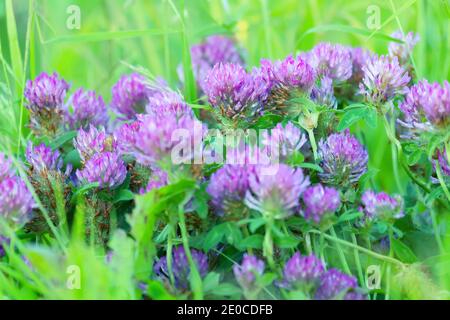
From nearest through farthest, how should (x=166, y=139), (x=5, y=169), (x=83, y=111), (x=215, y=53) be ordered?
(x=166, y=139)
(x=5, y=169)
(x=83, y=111)
(x=215, y=53)

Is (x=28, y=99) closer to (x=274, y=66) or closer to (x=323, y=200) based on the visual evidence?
(x=274, y=66)

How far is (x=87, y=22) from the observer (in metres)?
2.70

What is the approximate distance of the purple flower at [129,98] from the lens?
5.71ft

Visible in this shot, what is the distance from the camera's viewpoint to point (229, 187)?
1196mm

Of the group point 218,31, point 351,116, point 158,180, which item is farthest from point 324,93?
point 218,31

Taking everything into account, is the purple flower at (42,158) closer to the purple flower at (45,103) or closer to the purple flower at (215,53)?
the purple flower at (45,103)

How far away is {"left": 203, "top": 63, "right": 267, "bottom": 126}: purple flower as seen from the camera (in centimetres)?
134

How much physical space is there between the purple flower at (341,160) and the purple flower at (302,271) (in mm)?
223

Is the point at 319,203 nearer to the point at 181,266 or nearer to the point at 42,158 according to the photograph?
the point at 181,266

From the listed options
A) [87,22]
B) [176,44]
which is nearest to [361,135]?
[176,44]

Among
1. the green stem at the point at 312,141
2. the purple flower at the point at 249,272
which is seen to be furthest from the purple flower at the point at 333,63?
the purple flower at the point at 249,272

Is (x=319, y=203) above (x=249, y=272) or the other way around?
above

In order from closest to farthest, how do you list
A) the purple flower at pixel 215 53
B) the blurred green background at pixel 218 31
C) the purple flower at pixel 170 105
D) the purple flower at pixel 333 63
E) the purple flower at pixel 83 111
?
the purple flower at pixel 170 105, the purple flower at pixel 333 63, the purple flower at pixel 83 111, the blurred green background at pixel 218 31, the purple flower at pixel 215 53

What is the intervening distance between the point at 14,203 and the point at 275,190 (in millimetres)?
448
